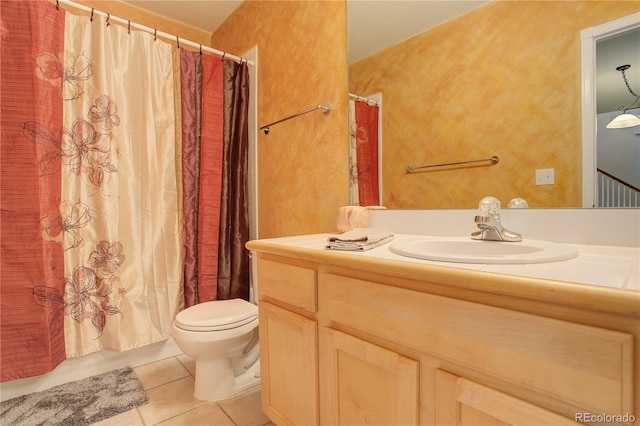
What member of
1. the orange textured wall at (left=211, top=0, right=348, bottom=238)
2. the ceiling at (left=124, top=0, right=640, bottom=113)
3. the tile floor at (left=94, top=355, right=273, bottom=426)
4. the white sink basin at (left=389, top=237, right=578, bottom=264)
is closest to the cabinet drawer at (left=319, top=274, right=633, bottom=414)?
the white sink basin at (left=389, top=237, right=578, bottom=264)

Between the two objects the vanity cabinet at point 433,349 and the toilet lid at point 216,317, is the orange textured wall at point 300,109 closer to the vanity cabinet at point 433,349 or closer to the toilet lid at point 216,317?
the toilet lid at point 216,317

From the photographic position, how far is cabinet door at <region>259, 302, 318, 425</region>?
0.94m

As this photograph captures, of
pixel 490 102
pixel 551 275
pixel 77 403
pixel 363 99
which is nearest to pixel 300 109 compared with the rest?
pixel 363 99

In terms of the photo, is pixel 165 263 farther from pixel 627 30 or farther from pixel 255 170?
pixel 627 30

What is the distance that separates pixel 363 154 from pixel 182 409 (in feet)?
4.87

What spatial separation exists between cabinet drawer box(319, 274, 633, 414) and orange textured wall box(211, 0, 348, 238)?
0.87 m

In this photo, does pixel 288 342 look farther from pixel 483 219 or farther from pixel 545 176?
pixel 545 176

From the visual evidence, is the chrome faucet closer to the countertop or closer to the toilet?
the countertop

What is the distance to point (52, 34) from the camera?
1.49 meters

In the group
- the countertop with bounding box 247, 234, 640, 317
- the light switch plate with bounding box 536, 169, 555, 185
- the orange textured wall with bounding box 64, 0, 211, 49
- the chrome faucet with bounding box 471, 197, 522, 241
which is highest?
the orange textured wall with bounding box 64, 0, 211, 49

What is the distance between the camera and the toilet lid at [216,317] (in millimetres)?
1403

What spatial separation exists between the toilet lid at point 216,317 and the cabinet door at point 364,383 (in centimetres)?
69

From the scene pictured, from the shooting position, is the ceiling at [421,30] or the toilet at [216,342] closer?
the ceiling at [421,30]

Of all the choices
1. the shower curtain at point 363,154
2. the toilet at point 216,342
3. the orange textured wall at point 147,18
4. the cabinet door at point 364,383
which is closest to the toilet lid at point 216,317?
the toilet at point 216,342
